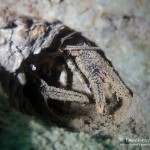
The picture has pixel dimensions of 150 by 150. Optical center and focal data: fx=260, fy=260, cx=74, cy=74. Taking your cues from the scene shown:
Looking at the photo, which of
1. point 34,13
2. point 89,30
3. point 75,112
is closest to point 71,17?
point 89,30

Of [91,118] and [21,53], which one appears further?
[91,118]

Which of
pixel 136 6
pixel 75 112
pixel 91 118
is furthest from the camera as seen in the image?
pixel 75 112

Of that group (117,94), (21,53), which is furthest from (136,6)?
(117,94)

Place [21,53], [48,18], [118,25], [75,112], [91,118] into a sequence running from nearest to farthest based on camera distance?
[118,25]
[48,18]
[21,53]
[91,118]
[75,112]

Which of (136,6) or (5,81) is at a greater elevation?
(136,6)

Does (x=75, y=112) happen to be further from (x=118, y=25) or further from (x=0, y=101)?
(x=118, y=25)

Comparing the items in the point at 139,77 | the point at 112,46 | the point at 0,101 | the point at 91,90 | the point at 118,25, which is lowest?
the point at 91,90
